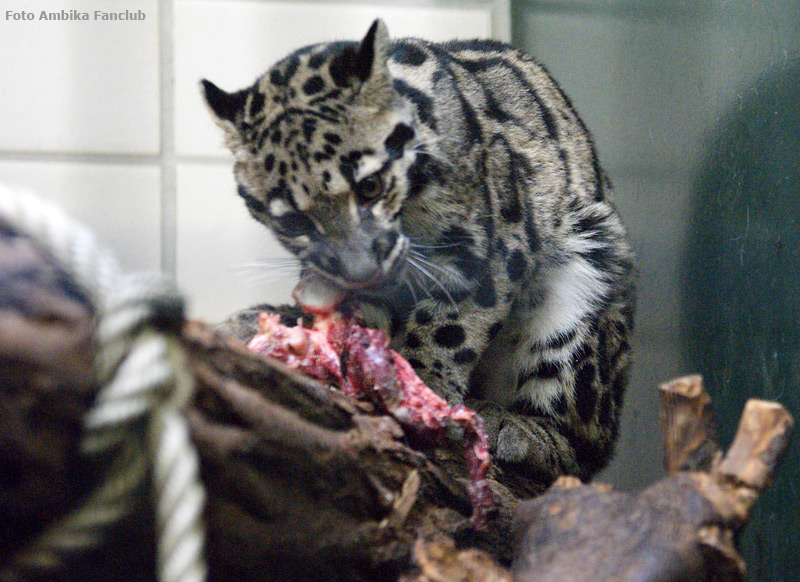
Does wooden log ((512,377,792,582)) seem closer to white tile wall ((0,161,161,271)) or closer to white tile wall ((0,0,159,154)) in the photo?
white tile wall ((0,161,161,271))

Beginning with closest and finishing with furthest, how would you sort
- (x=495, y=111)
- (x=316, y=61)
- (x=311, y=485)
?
(x=311, y=485) < (x=316, y=61) < (x=495, y=111)

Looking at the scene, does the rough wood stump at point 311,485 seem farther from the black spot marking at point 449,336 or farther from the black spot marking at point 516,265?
the black spot marking at point 516,265

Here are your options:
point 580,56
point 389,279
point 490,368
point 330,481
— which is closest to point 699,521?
point 330,481

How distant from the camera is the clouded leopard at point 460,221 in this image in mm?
1372

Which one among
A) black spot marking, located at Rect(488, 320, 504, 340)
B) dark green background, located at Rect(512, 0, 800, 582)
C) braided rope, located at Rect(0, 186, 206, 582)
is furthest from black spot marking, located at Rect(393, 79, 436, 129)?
braided rope, located at Rect(0, 186, 206, 582)

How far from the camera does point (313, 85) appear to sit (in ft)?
4.63

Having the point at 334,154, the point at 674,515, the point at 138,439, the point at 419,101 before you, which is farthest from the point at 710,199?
the point at 138,439

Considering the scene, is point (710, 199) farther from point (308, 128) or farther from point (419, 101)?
point (308, 128)

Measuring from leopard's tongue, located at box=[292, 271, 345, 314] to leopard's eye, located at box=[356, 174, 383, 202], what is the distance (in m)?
0.18

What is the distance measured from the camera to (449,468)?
109 cm

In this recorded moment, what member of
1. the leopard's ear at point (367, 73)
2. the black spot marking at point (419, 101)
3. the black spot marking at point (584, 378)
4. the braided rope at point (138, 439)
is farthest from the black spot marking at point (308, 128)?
the braided rope at point (138, 439)

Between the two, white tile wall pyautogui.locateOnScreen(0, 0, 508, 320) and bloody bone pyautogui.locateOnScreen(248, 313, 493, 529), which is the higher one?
white tile wall pyautogui.locateOnScreen(0, 0, 508, 320)

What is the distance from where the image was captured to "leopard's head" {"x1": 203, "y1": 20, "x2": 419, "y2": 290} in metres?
1.35

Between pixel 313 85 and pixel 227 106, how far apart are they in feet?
0.62
